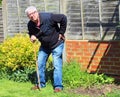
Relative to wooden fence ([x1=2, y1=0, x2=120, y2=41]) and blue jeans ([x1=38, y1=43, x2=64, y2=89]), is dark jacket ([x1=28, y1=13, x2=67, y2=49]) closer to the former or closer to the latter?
blue jeans ([x1=38, y1=43, x2=64, y2=89])

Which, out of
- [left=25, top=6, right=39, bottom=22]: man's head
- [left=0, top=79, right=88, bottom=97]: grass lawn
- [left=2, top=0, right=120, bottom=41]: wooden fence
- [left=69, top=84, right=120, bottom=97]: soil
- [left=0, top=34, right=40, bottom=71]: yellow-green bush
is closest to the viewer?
[left=25, top=6, right=39, bottom=22]: man's head

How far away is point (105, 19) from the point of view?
988 centimetres

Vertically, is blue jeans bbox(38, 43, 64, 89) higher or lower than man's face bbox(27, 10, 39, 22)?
lower

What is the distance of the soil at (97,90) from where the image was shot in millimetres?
8812

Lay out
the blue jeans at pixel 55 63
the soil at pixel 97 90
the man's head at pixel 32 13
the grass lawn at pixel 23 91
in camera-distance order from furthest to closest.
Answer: the blue jeans at pixel 55 63, the grass lawn at pixel 23 91, the soil at pixel 97 90, the man's head at pixel 32 13

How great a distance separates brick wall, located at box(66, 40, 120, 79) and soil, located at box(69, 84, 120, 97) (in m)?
0.61

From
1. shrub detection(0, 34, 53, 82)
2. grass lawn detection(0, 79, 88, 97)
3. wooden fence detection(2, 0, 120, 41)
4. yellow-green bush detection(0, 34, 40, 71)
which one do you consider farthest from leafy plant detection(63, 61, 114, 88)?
yellow-green bush detection(0, 34, 40, 71)

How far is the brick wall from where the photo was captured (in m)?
9.79

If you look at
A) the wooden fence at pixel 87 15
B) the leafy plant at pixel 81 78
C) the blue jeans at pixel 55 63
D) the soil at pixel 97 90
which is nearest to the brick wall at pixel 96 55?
the wooden fence at pixel 87 15

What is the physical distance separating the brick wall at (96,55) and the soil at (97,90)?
0.61m

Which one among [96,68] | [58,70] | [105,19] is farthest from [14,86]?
[105,19]

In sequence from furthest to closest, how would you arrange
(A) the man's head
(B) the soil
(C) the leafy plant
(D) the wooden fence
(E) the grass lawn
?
(D) the wooden fence → (C) the leafy plant → (E) the grass lawn → (B) the soil → (A) the man's head

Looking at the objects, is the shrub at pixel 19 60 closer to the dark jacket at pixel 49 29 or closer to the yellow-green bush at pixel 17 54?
the yellow-green bush at pixel 17 54

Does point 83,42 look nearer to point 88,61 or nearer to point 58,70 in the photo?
point 88,61
